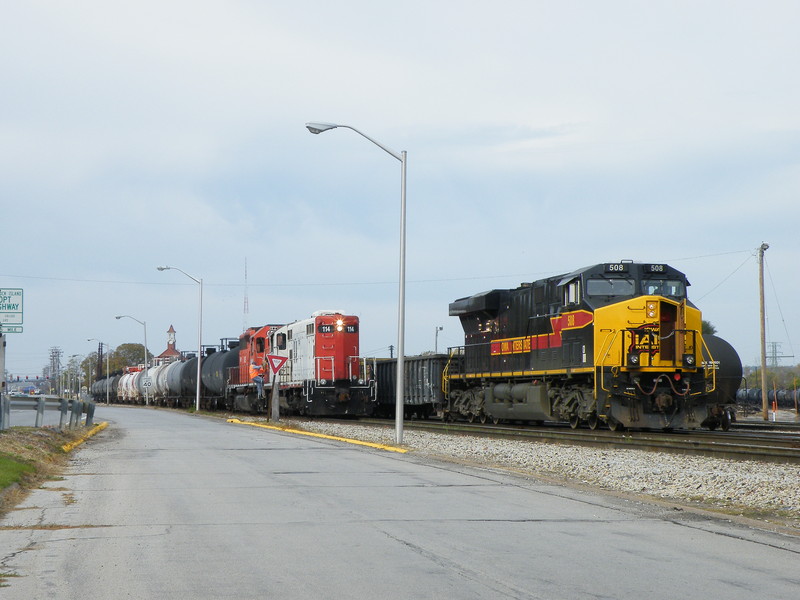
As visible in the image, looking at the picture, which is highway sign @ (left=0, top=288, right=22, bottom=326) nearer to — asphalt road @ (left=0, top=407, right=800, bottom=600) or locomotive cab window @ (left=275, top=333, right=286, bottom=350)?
asphalt road @ (left=0, top=407, right=800, bottom=600)

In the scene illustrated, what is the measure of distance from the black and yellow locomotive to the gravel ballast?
3.14 meters

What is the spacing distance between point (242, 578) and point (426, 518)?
3.23 metres

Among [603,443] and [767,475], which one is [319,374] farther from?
[767,475]

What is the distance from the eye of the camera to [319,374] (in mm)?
38250

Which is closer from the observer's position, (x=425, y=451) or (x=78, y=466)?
(x=78, y=466)

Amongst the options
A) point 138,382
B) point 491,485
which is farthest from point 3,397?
point 138,382

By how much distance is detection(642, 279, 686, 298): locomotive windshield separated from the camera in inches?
951

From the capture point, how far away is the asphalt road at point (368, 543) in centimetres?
640

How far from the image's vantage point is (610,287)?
24.2 metres

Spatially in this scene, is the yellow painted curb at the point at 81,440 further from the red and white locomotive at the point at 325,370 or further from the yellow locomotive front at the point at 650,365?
the yellow locomotive front at the point at 650,365

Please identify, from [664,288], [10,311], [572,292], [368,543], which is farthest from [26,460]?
[664,288]

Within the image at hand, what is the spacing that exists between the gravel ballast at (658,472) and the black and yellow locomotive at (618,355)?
124 inches

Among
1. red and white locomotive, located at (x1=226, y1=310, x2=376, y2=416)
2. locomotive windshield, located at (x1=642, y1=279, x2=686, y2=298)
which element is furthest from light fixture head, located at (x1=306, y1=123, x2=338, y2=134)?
red and white locomotive, located at (x1=226, y1=310, x2=376, y2=416)

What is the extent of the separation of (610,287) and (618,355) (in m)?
2.06
